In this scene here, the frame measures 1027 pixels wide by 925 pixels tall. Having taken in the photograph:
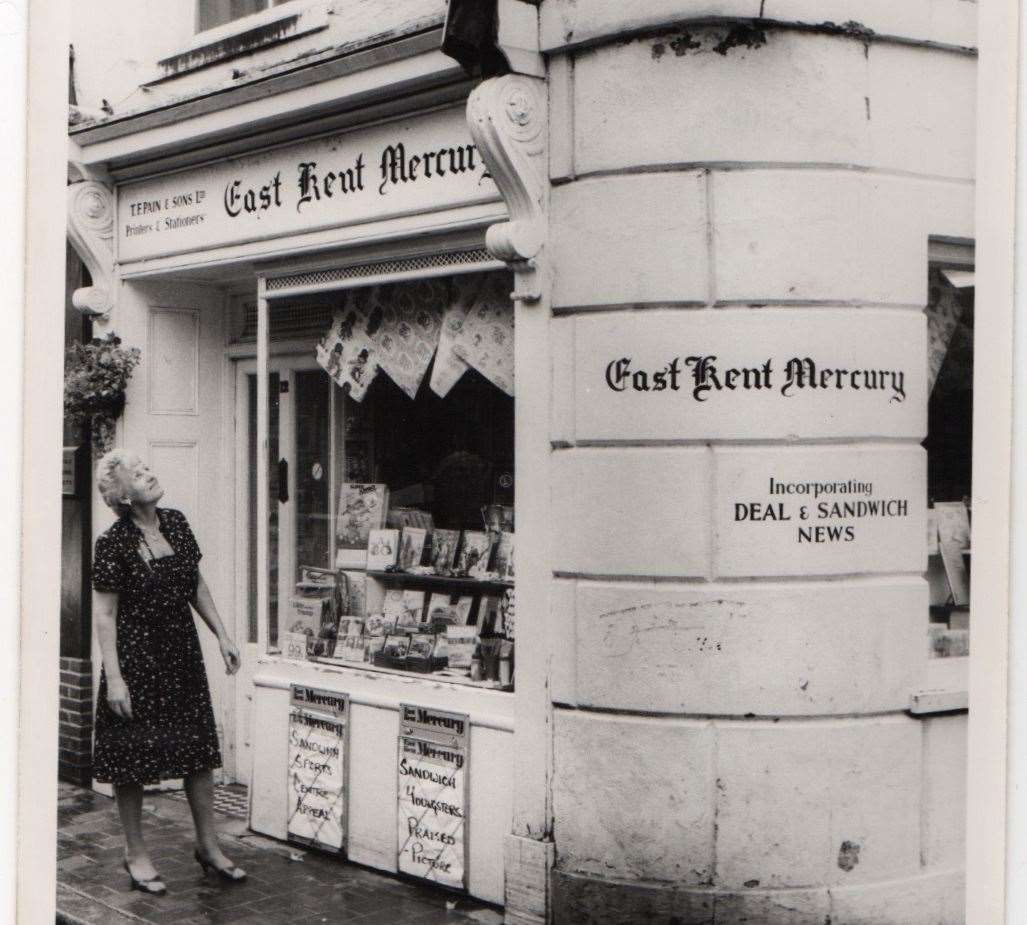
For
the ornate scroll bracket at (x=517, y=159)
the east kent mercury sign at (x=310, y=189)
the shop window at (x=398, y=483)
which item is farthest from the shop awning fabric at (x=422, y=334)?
the ornate scroll bracket at (x=517, y=159)

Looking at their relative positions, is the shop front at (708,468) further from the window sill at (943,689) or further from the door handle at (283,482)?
the door handle at (283,482)

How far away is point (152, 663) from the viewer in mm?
6184

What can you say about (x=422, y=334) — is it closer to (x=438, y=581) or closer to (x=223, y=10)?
(x=438, y=581)

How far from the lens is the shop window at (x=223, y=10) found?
7402 mm

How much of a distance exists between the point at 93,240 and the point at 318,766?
3.31 meters

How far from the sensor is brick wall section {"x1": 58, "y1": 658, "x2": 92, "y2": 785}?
8.09m

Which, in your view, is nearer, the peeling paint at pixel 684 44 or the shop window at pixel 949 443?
the peeling paint at pixel 684 44

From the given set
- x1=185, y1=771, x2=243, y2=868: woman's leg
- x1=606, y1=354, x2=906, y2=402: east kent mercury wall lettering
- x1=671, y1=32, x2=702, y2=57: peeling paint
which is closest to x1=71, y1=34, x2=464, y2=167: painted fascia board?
x1=671, y1=32, x2=702, y2=57: peeling paint

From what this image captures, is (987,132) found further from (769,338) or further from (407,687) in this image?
(407,687)

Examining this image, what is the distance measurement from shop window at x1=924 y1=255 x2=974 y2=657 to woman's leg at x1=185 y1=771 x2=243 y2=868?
10.8ft

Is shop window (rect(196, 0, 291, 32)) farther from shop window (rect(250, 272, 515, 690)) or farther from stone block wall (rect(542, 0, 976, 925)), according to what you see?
stone block wall (rect(542, 0, 976, 925))

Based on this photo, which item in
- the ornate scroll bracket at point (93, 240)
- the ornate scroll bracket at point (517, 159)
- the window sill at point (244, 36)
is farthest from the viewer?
the ornate scroll bracket at point (93, 240)

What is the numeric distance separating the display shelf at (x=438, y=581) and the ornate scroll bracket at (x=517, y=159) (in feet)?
4.68

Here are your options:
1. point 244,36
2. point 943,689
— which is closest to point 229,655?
point 943,689
